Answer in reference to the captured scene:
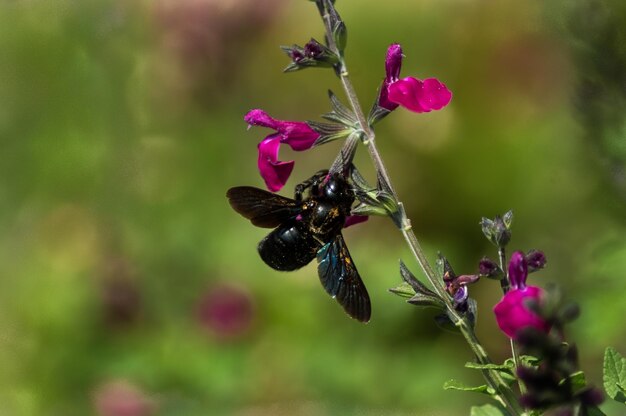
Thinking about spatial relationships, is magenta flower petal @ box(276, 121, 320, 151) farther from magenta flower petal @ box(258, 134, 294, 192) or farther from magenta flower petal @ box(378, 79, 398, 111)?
magenta flower petal @ box(378, 79, 398, 111)

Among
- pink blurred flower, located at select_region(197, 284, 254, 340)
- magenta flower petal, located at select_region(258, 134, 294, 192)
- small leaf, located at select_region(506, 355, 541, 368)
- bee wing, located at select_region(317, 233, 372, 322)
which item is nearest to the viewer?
small leaf, located at select_region(506, 355, 541, 368)

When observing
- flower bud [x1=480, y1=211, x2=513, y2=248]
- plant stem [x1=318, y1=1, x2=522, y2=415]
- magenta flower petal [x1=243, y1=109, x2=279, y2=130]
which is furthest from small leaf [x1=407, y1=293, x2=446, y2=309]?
magenta flower petal [x1=243, y1=109, x2=279, y2=130]

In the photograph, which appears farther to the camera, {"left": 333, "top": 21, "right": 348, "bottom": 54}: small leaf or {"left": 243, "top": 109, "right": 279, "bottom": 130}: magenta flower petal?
{"left": 243, "top": 109, "right": 279, "bottom": 130}: magenta flower petal

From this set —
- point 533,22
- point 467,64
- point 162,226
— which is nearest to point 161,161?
point 162,226

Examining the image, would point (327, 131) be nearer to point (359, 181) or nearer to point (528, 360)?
point (359, 181)

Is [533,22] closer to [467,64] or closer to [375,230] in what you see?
[467,64]

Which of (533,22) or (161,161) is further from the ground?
(533,22)

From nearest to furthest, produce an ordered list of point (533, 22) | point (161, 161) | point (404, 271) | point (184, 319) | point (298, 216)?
point (404, 271), point (298, 216), point (184, 319), point (161, 161), point (533, 22)

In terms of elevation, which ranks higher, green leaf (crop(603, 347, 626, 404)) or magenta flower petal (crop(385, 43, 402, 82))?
magenta flower petal (crop(385, 43, 402, 82))

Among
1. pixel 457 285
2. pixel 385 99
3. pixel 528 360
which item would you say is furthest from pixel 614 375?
pixel 385 99
